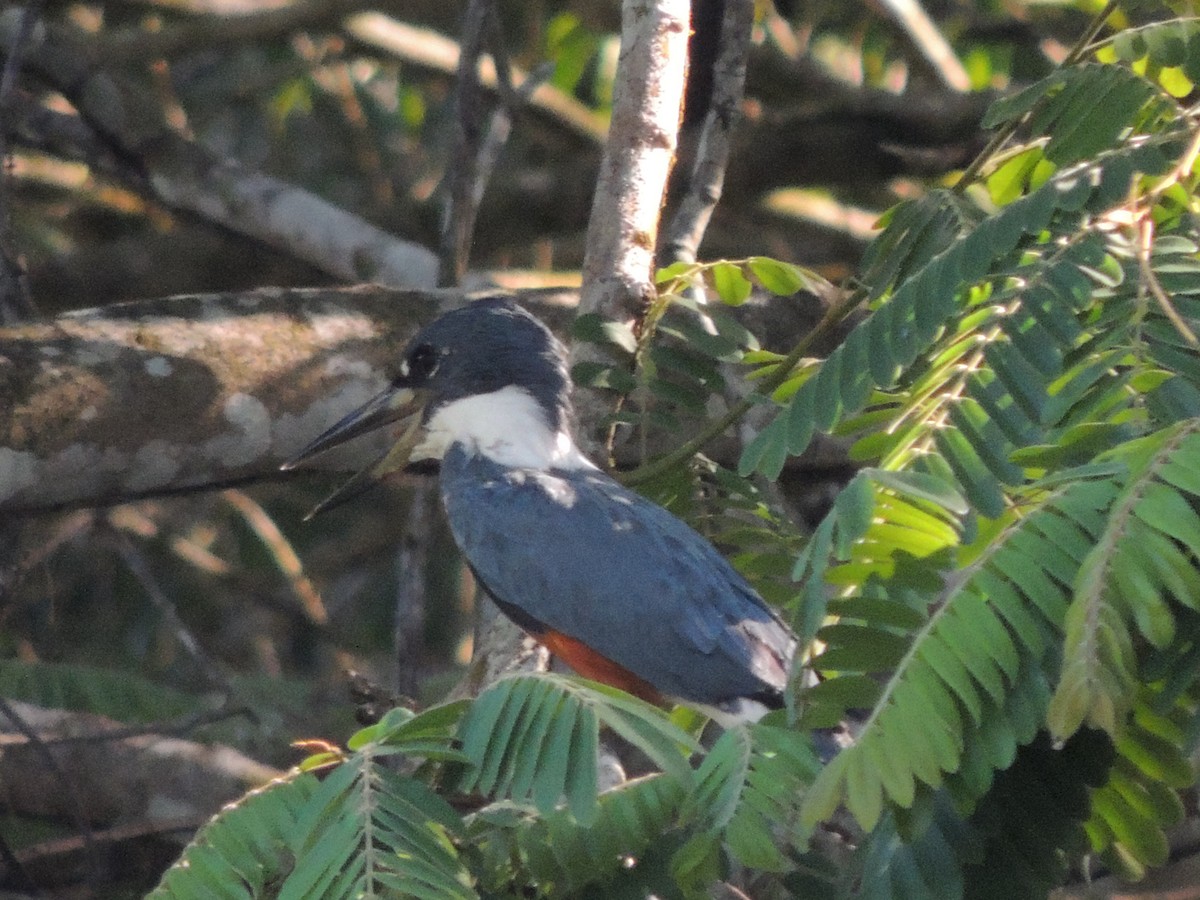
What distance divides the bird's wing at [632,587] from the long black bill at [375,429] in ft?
1.52

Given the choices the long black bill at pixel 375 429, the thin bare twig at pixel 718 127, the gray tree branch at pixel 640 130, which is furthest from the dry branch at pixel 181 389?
the thin bare twig at pixel 718 127

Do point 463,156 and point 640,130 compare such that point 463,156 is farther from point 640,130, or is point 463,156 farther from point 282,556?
point 282,556

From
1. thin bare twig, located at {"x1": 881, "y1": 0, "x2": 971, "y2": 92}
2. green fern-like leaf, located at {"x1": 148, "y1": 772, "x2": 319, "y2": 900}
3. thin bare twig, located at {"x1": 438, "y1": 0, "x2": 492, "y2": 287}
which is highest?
thin bare twig, located at {"x1": 881, "y1": 0, "x2": 971, "y2": 92}

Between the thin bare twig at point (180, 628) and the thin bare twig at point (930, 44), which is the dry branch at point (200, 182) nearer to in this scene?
the thin bare twig at point (180, 628)

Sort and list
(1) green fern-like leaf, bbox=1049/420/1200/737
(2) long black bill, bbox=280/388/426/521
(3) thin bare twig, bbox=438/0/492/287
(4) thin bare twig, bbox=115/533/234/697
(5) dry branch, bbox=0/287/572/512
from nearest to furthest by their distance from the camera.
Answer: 1. (1) green fern-like leaf, bbox=1049/420/1200/737
2. (5) dry branch, bbox=0/287/572/512
3. (2) long black bill, bbox=280/388/426/521
4. (3) thin bare twig, bbox=438/0/492/287
5. (4) thin bare twig, bbox=115/533/234/697

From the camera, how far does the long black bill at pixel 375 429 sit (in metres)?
4.49

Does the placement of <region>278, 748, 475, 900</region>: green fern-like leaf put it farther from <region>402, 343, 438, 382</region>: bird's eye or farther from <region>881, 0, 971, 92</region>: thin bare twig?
<region>881, 0, 971, 92</region>: thin bare twig

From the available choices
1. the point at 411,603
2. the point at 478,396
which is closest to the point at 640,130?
the point at 478,396

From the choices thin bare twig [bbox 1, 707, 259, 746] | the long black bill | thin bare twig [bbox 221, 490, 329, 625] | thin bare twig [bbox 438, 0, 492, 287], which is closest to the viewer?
the long black bill

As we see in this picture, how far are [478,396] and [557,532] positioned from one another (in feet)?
2.04

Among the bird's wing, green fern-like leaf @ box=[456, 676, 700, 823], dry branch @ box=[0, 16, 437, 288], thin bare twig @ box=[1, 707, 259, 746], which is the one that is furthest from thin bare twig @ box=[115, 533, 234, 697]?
green fern-like leaf @ box=[456, 676, 700, 823]

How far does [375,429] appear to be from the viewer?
15.3 feet

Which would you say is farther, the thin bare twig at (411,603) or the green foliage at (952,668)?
the thin bare twig at (411,603)

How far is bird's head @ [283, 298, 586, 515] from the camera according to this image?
4664 mm
